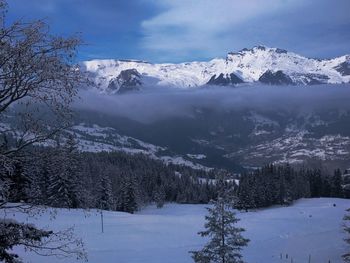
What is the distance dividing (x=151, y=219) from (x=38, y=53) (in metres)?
75.8

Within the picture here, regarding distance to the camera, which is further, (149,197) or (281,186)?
(149,197)

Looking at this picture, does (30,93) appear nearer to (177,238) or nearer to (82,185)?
(82,185)

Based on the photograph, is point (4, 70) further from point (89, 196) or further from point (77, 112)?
point (89, 196)

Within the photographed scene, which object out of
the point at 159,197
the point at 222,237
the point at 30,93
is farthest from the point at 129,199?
the point at 30,93

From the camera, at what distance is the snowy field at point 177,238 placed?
5003 cm

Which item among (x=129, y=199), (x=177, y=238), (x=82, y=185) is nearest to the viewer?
(x=82, y=185)

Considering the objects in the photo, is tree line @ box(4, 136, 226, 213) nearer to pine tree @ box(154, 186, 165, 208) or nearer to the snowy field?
pine tree @ box(154, 186, 165, 208)

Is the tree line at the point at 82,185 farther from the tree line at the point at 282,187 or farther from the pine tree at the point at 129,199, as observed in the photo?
the tree line at the point at 282,187

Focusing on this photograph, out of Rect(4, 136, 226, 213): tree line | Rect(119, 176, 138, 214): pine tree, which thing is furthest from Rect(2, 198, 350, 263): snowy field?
Rect(119, 176, 138, 214): pine tree

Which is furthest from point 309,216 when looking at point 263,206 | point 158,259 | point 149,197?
point 149,197

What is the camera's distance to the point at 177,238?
63.9 metres

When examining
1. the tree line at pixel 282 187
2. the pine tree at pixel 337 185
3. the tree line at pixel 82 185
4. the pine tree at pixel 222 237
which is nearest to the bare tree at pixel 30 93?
the tree line at pixel 82 185

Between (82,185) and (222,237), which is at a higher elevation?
(82,185)

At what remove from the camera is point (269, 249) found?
58.4 metres
